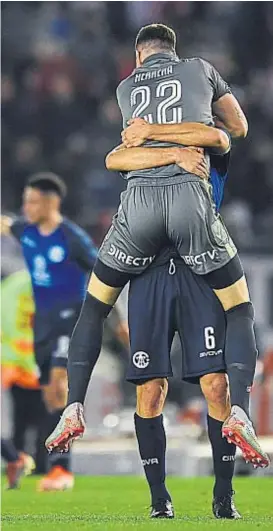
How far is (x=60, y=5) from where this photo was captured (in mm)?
22484

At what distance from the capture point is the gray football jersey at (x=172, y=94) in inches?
270

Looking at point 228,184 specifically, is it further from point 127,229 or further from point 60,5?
point 127,229

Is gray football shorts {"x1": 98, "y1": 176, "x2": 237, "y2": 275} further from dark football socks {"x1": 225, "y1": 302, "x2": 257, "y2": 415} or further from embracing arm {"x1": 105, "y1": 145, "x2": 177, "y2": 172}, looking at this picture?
dark football socks {"x1": 225, "y1": 302, "x2": 257, "y2": 415}

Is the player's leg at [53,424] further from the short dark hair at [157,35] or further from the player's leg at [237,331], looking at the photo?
the short dark hair at [157,35]

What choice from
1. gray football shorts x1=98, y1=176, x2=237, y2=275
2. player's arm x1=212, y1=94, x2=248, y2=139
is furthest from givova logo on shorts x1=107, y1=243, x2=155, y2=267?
player's arm x1=212, y1=94, x2=248, y2=139

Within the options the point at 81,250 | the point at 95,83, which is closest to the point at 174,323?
the point at 81,250

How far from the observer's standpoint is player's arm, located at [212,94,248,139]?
278 inches

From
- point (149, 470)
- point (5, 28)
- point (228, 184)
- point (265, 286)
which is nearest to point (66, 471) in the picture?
point (149, 470)

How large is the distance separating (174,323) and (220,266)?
1.30ft

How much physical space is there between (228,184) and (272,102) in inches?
67.4

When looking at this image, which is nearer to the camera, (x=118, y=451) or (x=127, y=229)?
(x=127, y=229)

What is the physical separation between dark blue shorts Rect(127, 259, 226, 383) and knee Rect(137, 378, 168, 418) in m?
0.06

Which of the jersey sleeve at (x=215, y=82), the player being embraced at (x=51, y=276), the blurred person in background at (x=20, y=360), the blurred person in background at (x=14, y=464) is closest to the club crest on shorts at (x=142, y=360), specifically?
the jersey sleeve at (x=215, y=82)

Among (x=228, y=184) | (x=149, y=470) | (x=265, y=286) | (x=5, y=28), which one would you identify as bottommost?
(x=149, y=470)
